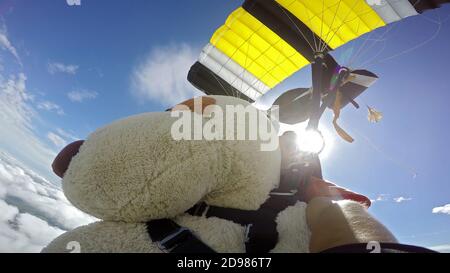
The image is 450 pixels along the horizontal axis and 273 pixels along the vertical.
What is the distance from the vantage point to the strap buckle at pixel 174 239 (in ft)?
2.78

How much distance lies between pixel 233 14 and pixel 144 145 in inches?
209

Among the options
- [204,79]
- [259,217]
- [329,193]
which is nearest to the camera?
[259,217]

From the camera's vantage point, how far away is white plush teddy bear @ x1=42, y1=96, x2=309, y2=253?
32.4 inches

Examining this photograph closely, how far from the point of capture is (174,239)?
2.83ft

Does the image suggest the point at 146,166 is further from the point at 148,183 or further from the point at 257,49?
the point at 257,49

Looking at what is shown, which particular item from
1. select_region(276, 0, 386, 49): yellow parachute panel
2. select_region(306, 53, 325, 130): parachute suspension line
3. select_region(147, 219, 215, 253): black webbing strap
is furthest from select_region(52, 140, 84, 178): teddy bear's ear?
select_region(276, 0, 386, 49): yellow parachute panel

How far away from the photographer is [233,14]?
5.50 m

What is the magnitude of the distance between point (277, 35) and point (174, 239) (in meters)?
5.41

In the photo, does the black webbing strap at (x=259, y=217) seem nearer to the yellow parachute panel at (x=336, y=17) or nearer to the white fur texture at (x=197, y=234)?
the white fur texture at (x=197, y=234)

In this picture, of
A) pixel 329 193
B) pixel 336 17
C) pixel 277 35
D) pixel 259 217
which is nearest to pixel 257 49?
pixel 277 35

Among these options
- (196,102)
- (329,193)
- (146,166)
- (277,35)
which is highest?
(277,35)

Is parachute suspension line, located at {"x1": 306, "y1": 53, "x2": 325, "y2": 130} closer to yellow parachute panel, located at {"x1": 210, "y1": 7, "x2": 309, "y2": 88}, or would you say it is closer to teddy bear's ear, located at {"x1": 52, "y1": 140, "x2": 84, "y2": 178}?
yellow parachute panel, located at {"x1": 210, "y1": 7, "x2": 309, "y2": 88}

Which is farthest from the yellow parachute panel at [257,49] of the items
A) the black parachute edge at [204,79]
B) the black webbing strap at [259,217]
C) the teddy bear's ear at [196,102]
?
the black webbing strap at [259,217]
